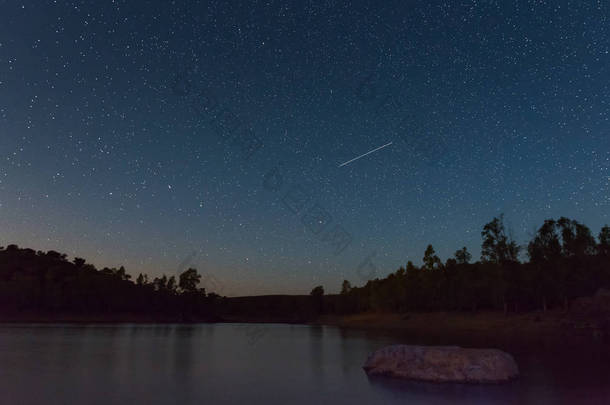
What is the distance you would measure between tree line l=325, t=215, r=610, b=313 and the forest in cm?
18

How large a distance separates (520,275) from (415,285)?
34.0 meters

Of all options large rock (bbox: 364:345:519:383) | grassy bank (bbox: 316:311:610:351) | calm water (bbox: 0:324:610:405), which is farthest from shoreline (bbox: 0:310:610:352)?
large rock (bbox: 364:345:519:383)

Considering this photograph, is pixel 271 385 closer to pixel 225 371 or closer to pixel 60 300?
pixel 225 371

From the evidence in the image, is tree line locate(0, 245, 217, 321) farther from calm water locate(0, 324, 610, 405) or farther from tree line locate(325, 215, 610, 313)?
calm water locate(0, 324, 610, 405)

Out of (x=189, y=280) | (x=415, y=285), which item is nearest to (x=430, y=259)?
(x=415, y=285)

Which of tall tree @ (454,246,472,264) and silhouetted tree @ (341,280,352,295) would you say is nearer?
tall tree @ (454,246,472,264)

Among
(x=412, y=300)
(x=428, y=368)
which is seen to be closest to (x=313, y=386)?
(x=428, y=368)

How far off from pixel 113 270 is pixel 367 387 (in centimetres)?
18387

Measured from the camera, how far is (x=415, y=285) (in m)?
120

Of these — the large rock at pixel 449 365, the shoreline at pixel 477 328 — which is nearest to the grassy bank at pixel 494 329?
the shoreline at pixel 477 328

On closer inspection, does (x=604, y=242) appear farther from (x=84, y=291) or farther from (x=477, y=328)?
(x=84, y=291)

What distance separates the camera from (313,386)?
59.3ft

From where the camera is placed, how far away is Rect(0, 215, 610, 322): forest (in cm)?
8631

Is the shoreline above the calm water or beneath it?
beneath
